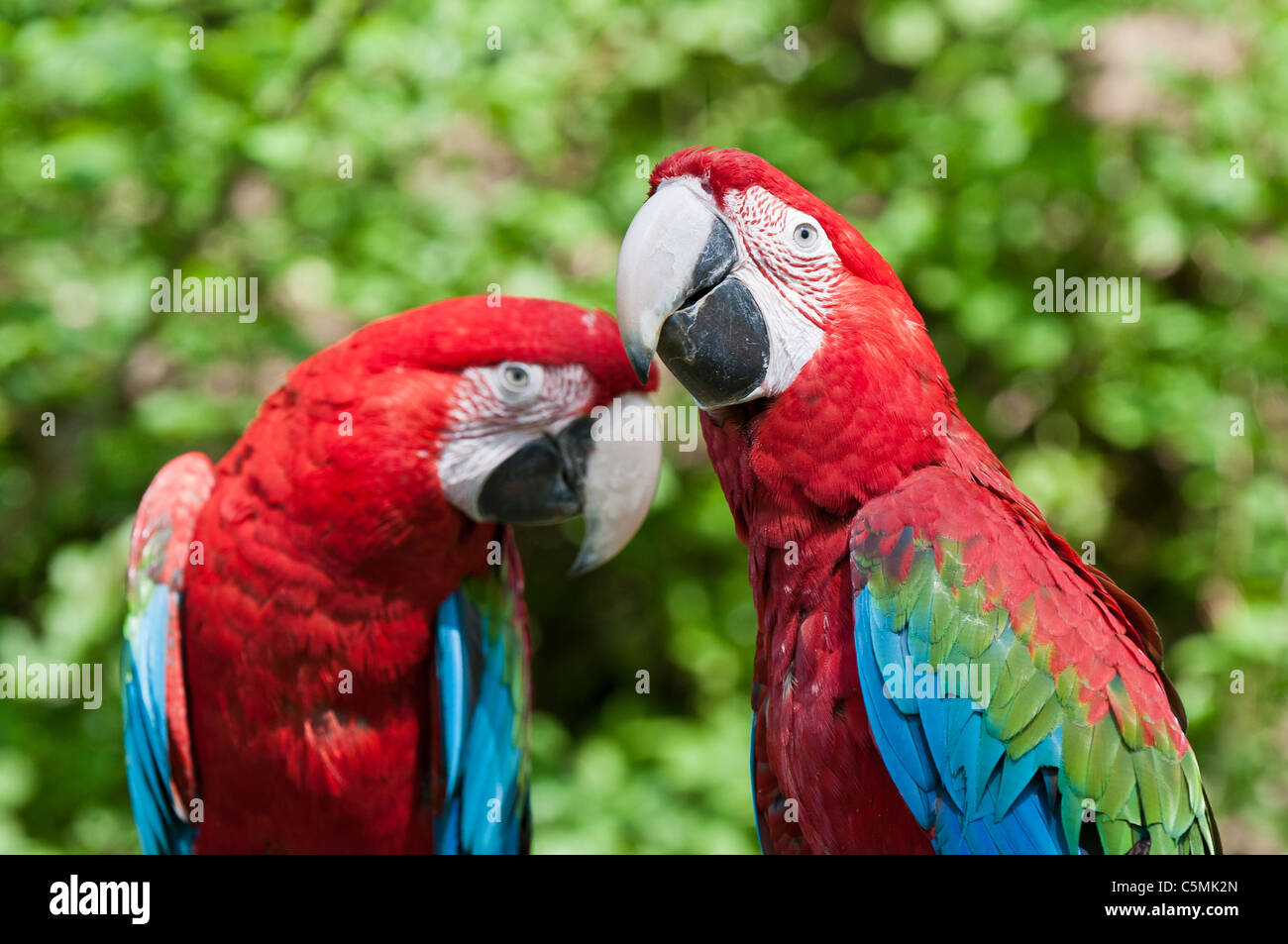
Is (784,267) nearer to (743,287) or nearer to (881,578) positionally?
(743,287)

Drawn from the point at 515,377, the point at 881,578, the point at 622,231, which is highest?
the point at 622,231

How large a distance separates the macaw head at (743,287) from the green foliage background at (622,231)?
46.3 inches

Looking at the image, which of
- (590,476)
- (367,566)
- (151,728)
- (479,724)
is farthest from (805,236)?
(151,728)

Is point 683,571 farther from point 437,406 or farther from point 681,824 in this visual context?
point 437,406

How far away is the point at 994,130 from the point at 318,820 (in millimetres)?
2095

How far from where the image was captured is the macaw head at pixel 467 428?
1.35 meters

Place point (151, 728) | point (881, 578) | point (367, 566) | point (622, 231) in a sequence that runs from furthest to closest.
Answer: point (622, 231) < point (151, 728) < point (367, 566) < point (881, 578)

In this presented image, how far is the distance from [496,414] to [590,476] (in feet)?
0.52

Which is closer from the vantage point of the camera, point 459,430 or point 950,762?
point 950,762

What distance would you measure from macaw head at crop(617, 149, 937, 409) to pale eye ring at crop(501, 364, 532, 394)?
0.30m

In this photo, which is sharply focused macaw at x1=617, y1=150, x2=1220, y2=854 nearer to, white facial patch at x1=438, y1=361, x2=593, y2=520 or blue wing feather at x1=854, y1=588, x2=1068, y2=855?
blue wing feather at x1=854, y1=588, x2=1068, y2=855

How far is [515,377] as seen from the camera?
4.59 ft

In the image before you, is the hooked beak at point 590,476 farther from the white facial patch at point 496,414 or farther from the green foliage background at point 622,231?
the green foliage background at point 622,231

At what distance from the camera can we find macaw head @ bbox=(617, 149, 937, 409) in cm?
109
